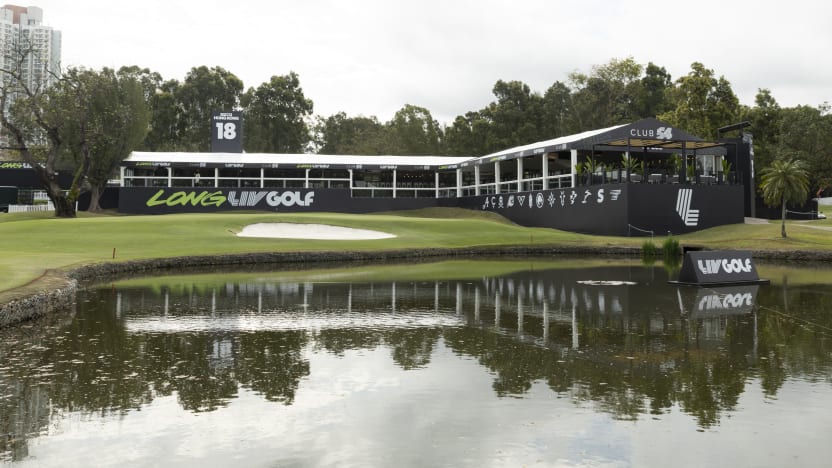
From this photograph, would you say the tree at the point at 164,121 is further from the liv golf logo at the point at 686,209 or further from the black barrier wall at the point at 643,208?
the liv golf logo at the point at 686,209

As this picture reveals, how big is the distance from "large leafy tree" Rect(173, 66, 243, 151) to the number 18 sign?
38488mm

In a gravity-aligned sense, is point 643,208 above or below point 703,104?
below

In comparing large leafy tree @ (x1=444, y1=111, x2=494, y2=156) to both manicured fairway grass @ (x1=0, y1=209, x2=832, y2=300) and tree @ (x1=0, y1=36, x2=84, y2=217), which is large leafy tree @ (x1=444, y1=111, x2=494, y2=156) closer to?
manicured fairway grass @ (x1=0, y1=209, x2=832, y2=300)

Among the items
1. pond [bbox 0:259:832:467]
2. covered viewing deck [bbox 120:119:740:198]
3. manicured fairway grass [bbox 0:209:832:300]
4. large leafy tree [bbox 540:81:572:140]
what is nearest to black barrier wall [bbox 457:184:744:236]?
manicured fairway grass [bbox 0:209:832:300]

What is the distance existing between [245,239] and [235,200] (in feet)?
82.7

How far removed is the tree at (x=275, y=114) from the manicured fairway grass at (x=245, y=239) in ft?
204

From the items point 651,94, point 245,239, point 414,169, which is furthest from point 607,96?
point 245,239

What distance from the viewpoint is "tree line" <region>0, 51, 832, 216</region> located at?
52781 millimetres

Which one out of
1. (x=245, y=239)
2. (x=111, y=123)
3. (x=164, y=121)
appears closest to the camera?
(x=245, y=239)

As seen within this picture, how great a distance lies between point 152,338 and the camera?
1251 centimetres

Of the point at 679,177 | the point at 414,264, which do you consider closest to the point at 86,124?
the point at 414,264

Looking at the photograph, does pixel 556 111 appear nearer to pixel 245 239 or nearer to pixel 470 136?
pixel 470 136

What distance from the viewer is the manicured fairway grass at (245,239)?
30312 mm

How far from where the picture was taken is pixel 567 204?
47.7 m
